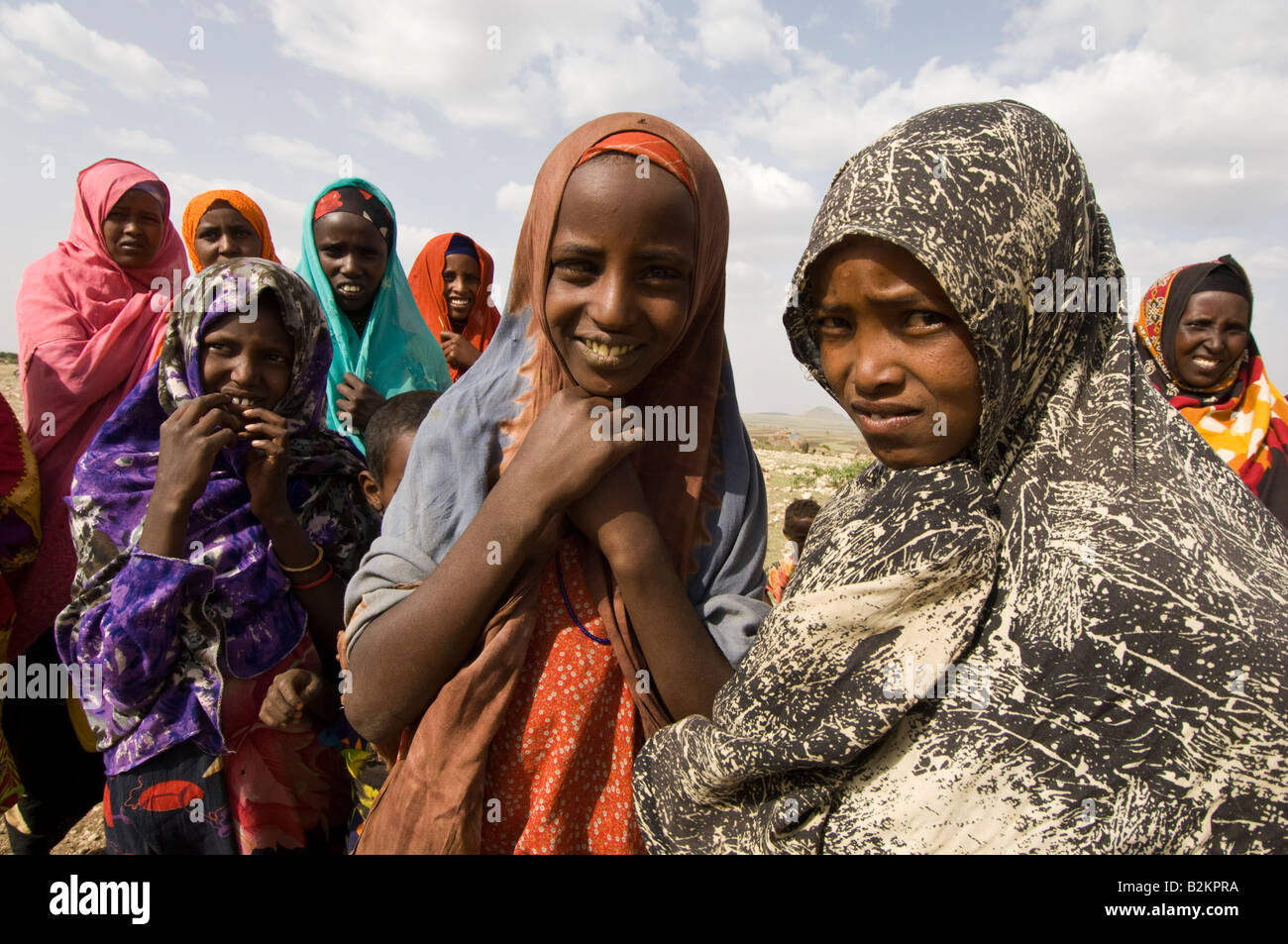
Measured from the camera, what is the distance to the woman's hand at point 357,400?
375cm

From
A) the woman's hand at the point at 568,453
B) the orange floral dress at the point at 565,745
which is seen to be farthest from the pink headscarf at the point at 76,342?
the woman's hand at the point at 568,453

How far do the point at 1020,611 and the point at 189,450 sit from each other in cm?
221

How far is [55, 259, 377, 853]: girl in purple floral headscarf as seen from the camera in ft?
7.14

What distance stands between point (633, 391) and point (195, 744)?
178 centimetres

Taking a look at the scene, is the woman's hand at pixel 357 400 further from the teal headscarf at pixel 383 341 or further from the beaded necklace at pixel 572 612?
the beaded necklace at pixel 572 612

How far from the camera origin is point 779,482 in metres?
14.6

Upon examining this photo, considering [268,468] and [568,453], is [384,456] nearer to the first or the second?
[268,468]

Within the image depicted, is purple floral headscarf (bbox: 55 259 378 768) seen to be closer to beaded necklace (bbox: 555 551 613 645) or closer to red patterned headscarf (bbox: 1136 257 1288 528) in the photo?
beaded necklace (bbox: 555 551 613 645)

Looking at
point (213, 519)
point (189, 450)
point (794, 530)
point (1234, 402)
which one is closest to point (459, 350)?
point (794, 530)

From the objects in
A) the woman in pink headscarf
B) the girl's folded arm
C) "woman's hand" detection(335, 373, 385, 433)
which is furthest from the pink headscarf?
the girl's folded arm

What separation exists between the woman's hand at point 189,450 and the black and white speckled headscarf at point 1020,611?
5.44 ft

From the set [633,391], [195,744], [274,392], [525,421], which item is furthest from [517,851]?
[274,392]
